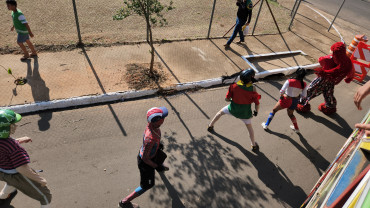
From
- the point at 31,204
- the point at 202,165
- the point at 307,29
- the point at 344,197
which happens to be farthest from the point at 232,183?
the point at 307,29

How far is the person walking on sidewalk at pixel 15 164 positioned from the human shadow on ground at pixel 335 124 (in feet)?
19.4

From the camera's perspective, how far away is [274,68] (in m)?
7.85

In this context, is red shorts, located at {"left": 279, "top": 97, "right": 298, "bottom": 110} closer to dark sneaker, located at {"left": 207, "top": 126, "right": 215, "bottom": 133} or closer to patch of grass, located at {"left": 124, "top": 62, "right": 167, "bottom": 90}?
dark sneaker, located at {"left": 207, "top": 126, "right": 215, "bottom": 133}

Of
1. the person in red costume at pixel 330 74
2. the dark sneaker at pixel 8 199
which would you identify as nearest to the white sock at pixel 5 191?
the dark sneaker at pixel 8 199

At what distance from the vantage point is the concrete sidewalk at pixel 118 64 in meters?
5.64

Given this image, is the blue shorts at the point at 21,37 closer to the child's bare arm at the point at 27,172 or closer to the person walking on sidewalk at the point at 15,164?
the person walking on sidewalk at the point at 15,164

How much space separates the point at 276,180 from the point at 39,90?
17.5ft

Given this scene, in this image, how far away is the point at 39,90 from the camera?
5559 millimetres

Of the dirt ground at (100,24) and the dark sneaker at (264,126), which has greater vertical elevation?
the dirt ground at (100,24)

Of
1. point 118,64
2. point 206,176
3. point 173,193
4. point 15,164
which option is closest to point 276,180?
point 206,176

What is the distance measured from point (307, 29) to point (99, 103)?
9.68 meters

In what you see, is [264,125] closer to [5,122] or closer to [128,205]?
[128,205]

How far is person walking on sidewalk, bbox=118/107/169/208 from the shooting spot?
3.21 metres

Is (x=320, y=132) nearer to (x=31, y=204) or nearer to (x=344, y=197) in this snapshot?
(x=344, y=197)
